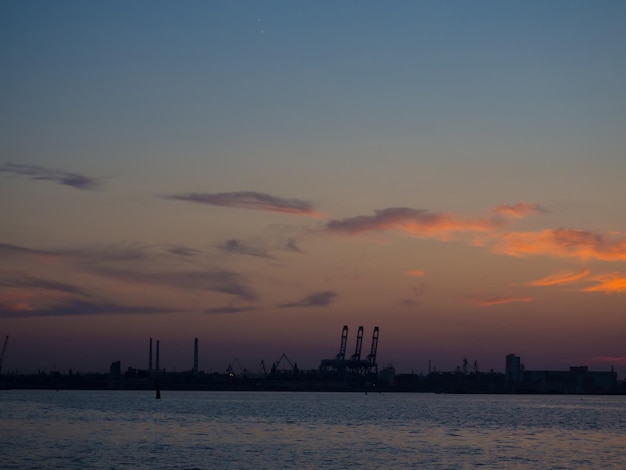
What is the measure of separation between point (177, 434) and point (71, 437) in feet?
35.7

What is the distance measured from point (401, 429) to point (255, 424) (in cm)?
1741

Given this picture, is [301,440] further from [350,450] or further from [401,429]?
[401,429]

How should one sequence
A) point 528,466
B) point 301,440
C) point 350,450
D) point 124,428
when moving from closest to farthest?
point 528,466
point 350,450
point 301,440
point 124,428

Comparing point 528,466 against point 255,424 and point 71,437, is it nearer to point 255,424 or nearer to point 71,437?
point 71,437

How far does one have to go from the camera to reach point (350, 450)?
232 ft

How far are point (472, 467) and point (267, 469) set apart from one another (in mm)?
13318

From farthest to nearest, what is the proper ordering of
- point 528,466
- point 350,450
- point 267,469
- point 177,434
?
point 177,434 < point 350,450 < point 528,466 < point 267,469

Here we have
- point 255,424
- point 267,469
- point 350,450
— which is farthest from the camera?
point 255,424

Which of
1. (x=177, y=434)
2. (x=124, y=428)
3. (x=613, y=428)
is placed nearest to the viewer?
(x=177, y=434)

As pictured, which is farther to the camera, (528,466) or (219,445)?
(219,445)

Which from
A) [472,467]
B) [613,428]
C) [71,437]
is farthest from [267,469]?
[613,428]

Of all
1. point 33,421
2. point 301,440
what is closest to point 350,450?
point 301,440

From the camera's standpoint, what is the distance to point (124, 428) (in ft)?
314

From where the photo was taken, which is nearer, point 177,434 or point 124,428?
point 177,434
